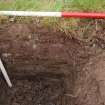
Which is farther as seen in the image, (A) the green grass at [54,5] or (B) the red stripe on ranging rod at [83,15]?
(A) the green grass at [54,5]

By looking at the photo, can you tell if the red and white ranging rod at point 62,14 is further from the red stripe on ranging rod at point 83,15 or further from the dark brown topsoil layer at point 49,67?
the dark brown topsoil layer at point 49,67

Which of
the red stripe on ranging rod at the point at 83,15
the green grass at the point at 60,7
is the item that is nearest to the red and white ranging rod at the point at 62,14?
the red stripe on ranging rod at the point at 83,15

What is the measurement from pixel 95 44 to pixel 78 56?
226 millimetres

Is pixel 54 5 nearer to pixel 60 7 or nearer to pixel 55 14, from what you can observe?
Result: pixel 60 7

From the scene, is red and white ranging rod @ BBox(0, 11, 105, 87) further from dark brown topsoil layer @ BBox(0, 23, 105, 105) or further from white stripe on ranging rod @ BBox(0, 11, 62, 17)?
dark brown topsoil layer @ BBox(0, 23, 105, 105)

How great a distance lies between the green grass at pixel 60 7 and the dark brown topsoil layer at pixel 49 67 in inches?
3.6

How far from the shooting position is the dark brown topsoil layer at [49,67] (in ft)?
9.49

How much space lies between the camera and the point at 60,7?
313 cm

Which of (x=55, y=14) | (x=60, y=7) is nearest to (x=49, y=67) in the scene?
(x=55, y=14)

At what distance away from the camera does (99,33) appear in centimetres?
297

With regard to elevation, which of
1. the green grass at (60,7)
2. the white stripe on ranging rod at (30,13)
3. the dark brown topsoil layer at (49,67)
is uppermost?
the white stripe on ranging rod at (30,13)

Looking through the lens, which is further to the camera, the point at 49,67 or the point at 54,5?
the point at 54,5

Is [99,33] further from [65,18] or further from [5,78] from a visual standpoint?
[5,78]

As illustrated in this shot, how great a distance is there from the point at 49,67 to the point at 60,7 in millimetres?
703
